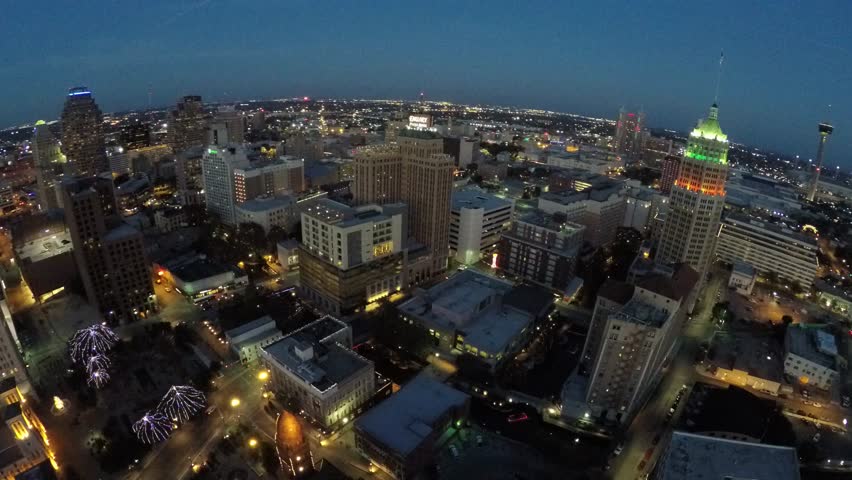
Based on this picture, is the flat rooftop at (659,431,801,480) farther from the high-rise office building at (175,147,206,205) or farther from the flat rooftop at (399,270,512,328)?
the high-rise office building at (175,147,206,205)

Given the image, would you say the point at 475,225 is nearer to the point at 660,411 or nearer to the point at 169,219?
the point at 660,411

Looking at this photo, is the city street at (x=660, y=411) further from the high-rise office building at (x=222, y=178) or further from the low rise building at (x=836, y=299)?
the high-rise office building at (x=222, y=178)

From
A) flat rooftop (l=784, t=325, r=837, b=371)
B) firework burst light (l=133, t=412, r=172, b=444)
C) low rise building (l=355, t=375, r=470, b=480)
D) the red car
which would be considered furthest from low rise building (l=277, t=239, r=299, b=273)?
flat rooftop (l=784, t=325, r=837, b=371)

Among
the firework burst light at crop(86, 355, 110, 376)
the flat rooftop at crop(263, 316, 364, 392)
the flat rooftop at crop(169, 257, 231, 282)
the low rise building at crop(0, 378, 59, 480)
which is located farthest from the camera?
the flat rooftop at crop(169, 257, 231, 282)

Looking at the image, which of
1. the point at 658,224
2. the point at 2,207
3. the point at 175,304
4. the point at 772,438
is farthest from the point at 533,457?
the point at 2,207

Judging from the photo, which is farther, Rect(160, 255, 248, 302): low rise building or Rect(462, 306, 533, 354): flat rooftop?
Rect(160, 255, 248, 302): low rise building

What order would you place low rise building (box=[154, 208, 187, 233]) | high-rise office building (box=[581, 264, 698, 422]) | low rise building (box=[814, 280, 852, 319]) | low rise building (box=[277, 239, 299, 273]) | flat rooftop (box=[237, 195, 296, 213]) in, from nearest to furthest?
high-rise office building (box=[581, 264, 698, 422]) < low rise building (box=[814, 280, 852, 319]) < low rise building (box=[277, 239, 299, 273]) < flat rooftop (box=[237, 195, 296, 213]) < low rise building (box=[154, 208, 187, 233])

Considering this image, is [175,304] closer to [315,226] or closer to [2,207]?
[315,226]

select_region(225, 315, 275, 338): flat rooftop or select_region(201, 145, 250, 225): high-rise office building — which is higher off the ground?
select_region(201, 145, 250, 225): high-rise office building
